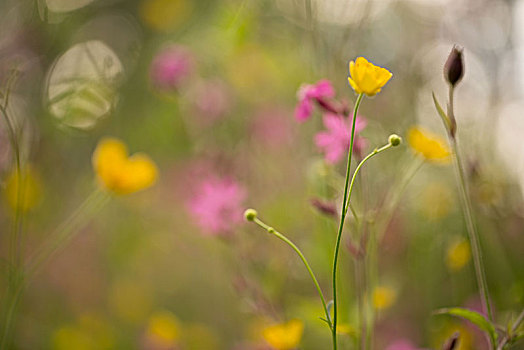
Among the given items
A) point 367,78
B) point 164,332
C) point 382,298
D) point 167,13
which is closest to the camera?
point 367,78

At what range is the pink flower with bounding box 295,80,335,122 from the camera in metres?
0.54

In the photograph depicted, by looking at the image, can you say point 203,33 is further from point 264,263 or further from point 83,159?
point 264,263

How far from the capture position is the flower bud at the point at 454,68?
478 millimetres

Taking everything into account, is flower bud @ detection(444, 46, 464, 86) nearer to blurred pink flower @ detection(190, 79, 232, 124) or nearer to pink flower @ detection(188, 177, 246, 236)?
pink flower @ detection(188, 177, 246, 236)

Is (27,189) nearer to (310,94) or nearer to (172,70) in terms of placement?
(172,70)

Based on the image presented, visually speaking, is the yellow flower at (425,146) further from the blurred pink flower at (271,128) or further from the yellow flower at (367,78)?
the blurred pink flower at (271,128)

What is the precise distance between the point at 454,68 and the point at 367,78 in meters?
0.10

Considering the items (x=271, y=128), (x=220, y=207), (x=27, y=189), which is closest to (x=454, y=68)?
(x=220, y=207)

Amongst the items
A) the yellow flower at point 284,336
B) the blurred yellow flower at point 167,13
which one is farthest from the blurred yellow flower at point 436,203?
the blurred yellow flower at point 167,13

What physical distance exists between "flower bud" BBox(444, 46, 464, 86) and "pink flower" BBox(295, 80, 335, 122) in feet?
0.39

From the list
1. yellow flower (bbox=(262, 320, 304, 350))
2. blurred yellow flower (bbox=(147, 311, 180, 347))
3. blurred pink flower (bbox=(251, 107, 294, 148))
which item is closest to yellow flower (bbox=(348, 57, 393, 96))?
yellow flower (bbox=(262, 320, 304, 350))

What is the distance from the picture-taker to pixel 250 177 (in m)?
1.13

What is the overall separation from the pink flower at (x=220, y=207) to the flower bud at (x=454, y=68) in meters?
0.41

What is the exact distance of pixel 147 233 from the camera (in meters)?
1.49
